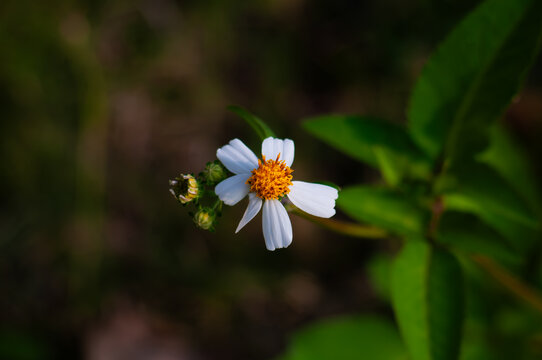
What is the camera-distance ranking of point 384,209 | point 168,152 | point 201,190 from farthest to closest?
point 168,152
point 384,209
point 201,190

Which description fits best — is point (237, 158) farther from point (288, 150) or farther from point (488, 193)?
point (488, 193)

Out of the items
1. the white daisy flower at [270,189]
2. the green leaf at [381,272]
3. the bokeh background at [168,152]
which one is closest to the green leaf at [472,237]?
the white daisy flower at [270,189]

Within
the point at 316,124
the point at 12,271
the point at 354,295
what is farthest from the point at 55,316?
the point at 316,124

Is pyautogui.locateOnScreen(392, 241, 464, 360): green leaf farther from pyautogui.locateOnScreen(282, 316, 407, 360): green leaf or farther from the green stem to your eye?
pyautogui.locateOnScreen(282, 316, 407, 360): green leaf

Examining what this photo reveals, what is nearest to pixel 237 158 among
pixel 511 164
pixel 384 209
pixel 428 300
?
pixel 384 209

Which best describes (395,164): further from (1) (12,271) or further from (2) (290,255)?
(1) (12,271)

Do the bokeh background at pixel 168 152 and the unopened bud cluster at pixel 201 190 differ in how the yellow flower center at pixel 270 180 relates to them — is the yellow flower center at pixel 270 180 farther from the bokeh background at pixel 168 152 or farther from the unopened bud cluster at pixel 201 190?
the bokeh background at pixel 168 152
